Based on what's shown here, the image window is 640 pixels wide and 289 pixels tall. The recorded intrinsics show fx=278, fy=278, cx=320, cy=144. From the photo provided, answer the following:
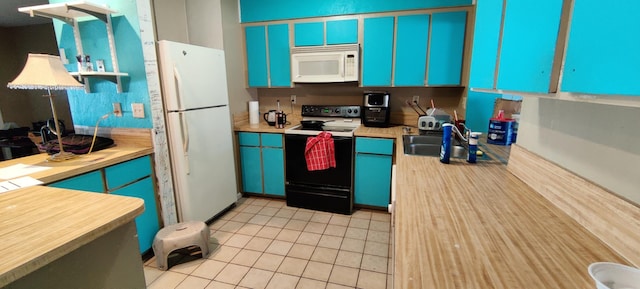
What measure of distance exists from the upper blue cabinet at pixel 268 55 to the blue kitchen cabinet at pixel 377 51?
2.93ft

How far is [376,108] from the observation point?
3.03 metres

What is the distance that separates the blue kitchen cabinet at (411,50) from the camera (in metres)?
2.78

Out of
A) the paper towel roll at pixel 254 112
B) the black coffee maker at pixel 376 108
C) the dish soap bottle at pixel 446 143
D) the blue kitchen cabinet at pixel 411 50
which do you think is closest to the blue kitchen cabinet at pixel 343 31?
the blue kitchen cabinet at pixel 411 50

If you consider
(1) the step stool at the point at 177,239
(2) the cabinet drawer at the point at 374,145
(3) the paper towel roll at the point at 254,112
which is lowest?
(1) the step stool at the point at 177,239

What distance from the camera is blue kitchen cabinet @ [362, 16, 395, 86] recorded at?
287 centimetres

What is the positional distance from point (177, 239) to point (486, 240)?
2.03m

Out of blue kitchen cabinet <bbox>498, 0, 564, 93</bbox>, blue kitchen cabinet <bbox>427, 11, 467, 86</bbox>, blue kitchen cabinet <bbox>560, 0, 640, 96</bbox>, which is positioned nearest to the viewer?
blue kitchen cabinet <bbox>560, 0, 640, 96</bbox>

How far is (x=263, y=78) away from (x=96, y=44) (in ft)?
5.23

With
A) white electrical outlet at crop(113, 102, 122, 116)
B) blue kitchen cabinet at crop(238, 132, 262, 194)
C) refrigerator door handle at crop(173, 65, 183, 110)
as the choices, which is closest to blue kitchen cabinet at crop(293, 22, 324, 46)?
blue kitchen cabinet at crop(238, 132, 262, 194)

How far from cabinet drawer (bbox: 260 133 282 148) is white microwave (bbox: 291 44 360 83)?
0.68 m

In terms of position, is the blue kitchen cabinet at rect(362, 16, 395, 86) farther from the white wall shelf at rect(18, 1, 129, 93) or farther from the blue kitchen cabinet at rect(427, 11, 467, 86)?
the white wall shelf at rect(18, 1, 129, 93)

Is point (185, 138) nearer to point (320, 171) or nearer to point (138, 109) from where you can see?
point (138, 109)

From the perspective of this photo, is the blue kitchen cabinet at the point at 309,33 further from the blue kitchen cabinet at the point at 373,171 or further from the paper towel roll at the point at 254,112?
the blue kitchen cabinet at the point at 373,171

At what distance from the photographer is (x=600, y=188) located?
2.93ft
